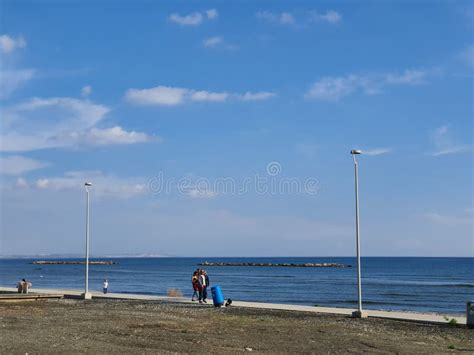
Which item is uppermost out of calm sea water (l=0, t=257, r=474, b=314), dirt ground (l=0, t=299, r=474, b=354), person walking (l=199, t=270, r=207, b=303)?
person walking (l=199, t=270, r=207, b=303)

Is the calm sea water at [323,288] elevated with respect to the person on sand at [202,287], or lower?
lower

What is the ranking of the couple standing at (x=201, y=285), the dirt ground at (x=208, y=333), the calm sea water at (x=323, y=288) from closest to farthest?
1. the dirt ground at (x=208, y=333)
2. the couple standing at (x=201, y=285)
3. the calm sea water at (x=323, y=288)

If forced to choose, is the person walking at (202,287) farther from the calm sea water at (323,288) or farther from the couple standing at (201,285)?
the calm sea water at (323,288)

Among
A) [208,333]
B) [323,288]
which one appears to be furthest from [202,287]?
[323,288]

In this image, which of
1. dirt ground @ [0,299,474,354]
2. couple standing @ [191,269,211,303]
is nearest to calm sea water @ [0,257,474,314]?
couple standing @ [191,269,211,303]

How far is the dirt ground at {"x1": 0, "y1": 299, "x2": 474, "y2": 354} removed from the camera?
17.2 meters

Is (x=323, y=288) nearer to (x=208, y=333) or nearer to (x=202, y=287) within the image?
(x=202, y=287)

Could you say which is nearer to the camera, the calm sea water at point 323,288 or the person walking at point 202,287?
the person walking at point 202,287

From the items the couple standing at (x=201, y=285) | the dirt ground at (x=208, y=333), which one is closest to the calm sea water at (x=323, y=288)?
the couple standing at (x=201, y=285)

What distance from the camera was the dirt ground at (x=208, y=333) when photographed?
17.2 metres

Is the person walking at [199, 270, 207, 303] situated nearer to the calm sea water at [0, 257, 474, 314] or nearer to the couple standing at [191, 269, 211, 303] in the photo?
the couple standing at [191, 269, 211, 303]

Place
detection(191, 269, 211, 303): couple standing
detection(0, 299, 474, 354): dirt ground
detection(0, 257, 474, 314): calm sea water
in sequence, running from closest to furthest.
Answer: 1. detection(0, 299, 474, 354): dirt ground
2. detection(191, 269, 211, 303): couple standing
3. detection(0, 257, 474, 314): calm sea water

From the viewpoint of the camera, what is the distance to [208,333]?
20297 millimetres

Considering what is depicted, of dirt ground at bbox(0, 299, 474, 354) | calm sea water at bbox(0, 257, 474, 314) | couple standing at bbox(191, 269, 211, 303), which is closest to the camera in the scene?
dirt ground at bbox(0, 299, 474, 354)
